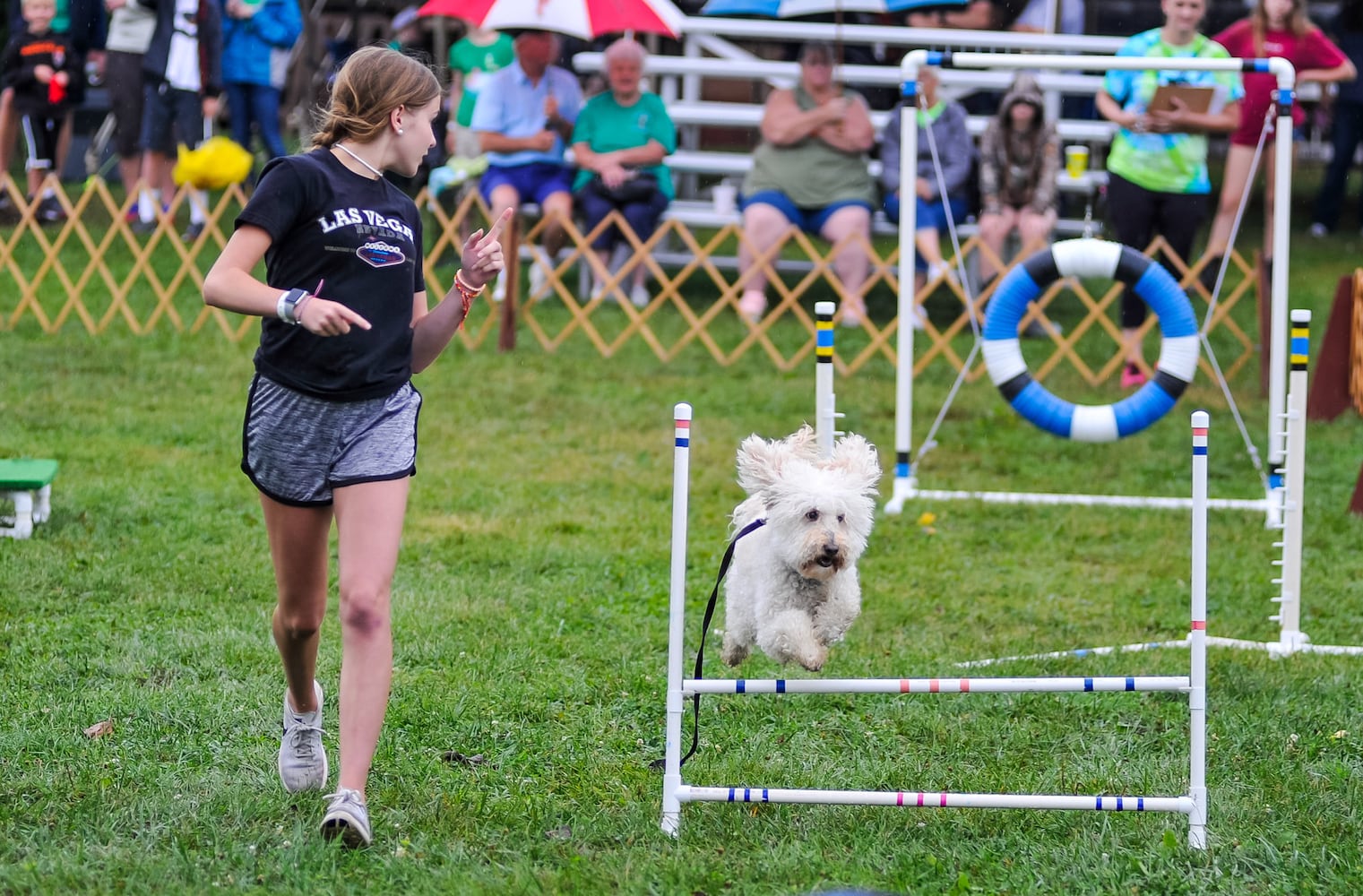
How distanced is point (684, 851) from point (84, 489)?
4405 millimetres

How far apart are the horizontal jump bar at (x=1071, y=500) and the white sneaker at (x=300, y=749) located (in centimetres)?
423

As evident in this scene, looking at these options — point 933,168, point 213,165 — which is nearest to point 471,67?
point 213,165

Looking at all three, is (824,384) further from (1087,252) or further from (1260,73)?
(1260,73)

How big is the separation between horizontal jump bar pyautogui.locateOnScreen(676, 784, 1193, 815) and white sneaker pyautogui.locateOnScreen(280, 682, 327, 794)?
971 millimetres

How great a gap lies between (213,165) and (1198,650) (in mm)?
8332

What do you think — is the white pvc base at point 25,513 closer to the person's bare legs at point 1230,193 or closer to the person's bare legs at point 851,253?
the person's bare legs at point 851,253

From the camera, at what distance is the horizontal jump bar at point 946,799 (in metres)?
3.84

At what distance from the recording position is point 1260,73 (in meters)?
10.1

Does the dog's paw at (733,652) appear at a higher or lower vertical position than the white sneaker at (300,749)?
higher

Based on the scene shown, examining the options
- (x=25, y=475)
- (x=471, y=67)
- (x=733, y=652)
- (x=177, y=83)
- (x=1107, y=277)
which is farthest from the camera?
(x=471, y=67)

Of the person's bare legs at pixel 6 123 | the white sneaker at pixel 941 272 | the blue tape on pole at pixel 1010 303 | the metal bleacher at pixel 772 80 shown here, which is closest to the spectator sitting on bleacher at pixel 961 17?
the metal bleacher at pixel 772 80

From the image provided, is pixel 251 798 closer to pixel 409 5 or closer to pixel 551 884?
pixel 551 884

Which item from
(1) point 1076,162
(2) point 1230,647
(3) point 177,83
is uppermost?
(3) point 177,83

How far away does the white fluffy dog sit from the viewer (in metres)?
3.91
